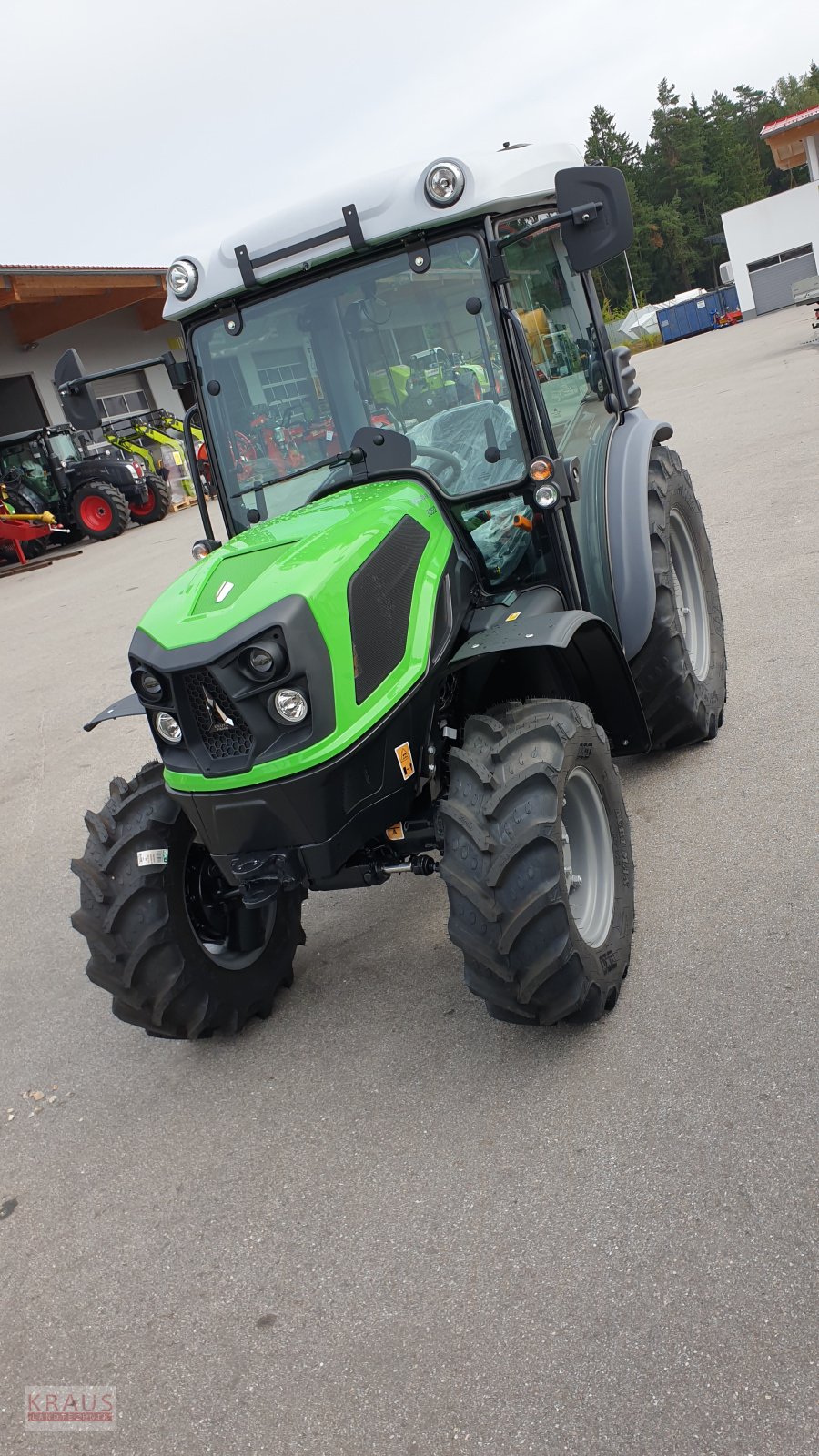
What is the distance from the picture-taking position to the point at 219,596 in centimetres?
321

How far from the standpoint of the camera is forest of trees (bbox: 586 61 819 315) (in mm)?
83188

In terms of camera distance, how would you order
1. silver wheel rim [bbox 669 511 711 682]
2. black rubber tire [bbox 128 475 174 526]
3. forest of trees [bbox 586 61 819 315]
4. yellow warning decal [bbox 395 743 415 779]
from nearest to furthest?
yellow warning decal [bbox 395 743 415 779] → silver wheel rim [bbox 669 511 711 682] → black rubber tire [bbox 128 475 174 526] → forest of trees [bbox 586 61 819 315]

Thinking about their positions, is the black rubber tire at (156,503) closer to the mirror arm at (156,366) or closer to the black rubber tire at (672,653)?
the black rubber tire at (672,653)

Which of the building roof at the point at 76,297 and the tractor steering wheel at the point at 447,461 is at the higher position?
the building roof at the point at 76,297

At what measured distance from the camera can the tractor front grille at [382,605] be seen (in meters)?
3.13

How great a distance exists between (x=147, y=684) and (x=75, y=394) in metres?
1.67

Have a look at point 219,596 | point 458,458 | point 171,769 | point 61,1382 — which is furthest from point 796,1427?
point 458,458

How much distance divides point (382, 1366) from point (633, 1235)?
630mm

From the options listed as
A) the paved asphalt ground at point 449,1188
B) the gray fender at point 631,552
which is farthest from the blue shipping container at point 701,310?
the paved asphalt ground at point 449,1188

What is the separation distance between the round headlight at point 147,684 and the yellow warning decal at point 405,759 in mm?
685

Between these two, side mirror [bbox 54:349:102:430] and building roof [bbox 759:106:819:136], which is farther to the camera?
building roof [bbox 759:106:819:136]

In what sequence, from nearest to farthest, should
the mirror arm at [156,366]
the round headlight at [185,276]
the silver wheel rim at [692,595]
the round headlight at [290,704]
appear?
1. the round headlight at [290,704]
2. the round headlight at [185,276]
3. the mirror arm at [156,366]
4. the silver wheel rim at [692,595]

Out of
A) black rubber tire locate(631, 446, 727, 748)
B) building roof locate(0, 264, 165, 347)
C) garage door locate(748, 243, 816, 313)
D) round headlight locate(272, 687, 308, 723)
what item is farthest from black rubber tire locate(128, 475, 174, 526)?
garage door locate(748, 243, 816, 313)

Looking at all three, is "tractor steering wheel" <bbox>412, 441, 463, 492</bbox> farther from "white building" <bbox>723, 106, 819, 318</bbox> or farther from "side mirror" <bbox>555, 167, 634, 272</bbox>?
"white building" <bbox>723, 106, 819, 318</bbox>
